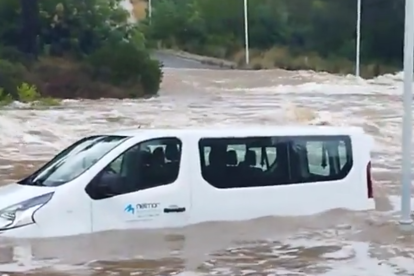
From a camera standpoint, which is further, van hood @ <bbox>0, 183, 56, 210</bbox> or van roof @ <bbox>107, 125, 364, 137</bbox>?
van roof @ <bbox>107, 125, 364, 137</bbox>

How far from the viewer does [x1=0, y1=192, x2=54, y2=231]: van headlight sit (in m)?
10.1

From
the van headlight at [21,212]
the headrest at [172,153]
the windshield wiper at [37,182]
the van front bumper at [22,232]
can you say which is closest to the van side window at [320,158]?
the headrest at [172,153]

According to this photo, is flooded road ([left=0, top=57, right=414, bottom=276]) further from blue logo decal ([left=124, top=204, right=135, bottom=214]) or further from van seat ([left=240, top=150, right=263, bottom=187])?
van seat ([left=240, top=150, right=263, bottom=187])

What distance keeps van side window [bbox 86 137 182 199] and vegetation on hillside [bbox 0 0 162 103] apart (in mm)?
32888

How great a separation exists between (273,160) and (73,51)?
40782mm

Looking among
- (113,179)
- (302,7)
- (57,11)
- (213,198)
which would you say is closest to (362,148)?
(213,198)

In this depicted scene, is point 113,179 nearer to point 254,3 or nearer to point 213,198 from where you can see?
point 213,198

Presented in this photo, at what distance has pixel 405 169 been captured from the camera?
1222 centimetres

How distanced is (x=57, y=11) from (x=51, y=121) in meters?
20.6

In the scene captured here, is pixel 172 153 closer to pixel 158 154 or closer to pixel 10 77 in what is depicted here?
pixel 158 154

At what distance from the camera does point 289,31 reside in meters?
86.4

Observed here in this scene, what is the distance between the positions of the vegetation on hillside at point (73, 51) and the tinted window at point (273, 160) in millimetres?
32400

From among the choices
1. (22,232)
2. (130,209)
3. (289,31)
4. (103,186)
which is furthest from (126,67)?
(289,31)

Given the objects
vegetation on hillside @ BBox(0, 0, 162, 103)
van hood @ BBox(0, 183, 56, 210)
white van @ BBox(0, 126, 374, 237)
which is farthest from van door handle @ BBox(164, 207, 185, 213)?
vegetation on hillside @ BBox(0, 0, 162, 103)
